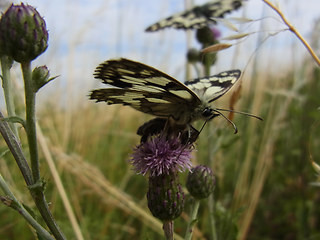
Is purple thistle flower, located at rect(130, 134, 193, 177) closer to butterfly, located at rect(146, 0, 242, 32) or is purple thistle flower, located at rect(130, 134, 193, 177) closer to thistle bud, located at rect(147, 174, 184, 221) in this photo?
thistle bud, located at rect(147, 174, 184, 221)

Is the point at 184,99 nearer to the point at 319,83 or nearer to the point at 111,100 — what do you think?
the point at 111,100

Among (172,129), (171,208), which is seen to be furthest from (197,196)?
(172,129)

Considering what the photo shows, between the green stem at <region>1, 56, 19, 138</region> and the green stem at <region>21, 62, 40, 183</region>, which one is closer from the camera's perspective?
the green stem at <region>21, 62, 40, 183</region>

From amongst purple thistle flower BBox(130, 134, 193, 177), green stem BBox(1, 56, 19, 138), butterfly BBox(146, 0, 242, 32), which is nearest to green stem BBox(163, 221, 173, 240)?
purple thistle flower BBox(130, 134, 193, 177)

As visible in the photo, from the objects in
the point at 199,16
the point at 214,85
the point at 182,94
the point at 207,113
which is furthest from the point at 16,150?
the point at 199,16

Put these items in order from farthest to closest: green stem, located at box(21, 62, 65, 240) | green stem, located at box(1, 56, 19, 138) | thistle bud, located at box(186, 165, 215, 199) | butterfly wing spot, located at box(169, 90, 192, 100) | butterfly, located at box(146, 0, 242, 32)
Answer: butterfly, located at box(146, 0, 242, 32) < thistle bud, located at box(186, 165, 215, 199) < butterfly wing spot, located at box(169, 90, 192, 100) < green stem, located at box(1, 56, 19, 138) < green stem, located at box(21, 62, 65, 240)

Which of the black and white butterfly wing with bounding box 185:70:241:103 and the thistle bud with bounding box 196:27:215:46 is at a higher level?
the thistle bud with bounding box 196:27:215:46
